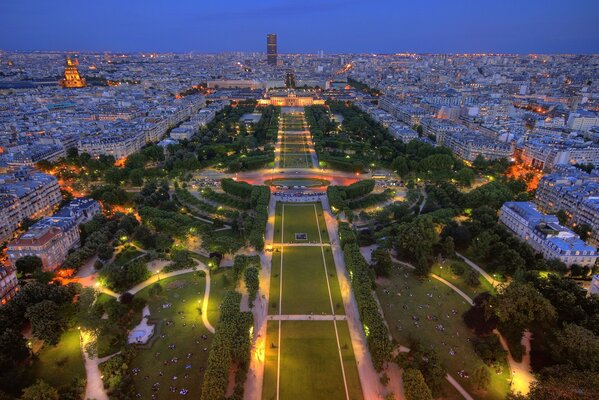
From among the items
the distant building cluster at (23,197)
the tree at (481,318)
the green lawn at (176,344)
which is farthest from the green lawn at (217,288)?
the distant building cluster at (23,197)

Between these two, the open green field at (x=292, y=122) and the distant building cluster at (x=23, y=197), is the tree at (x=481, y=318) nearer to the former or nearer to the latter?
the distant building cluster at (x=23, y=197)

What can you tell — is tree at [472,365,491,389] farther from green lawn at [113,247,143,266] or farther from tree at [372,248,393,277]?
green lawn at [113,247,143,266]

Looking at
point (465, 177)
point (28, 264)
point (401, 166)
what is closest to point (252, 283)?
point (28, 264)

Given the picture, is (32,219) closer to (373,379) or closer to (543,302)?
(373,379)

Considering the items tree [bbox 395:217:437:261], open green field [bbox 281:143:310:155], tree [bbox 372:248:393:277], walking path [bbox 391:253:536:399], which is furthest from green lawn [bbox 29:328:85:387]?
open green field [bbox 281:143:310:155]

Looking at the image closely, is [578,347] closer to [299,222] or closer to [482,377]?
[482,377]

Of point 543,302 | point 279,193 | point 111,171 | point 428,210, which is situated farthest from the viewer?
point 111,171

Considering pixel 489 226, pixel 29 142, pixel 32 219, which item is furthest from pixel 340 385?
pixel 29 142
